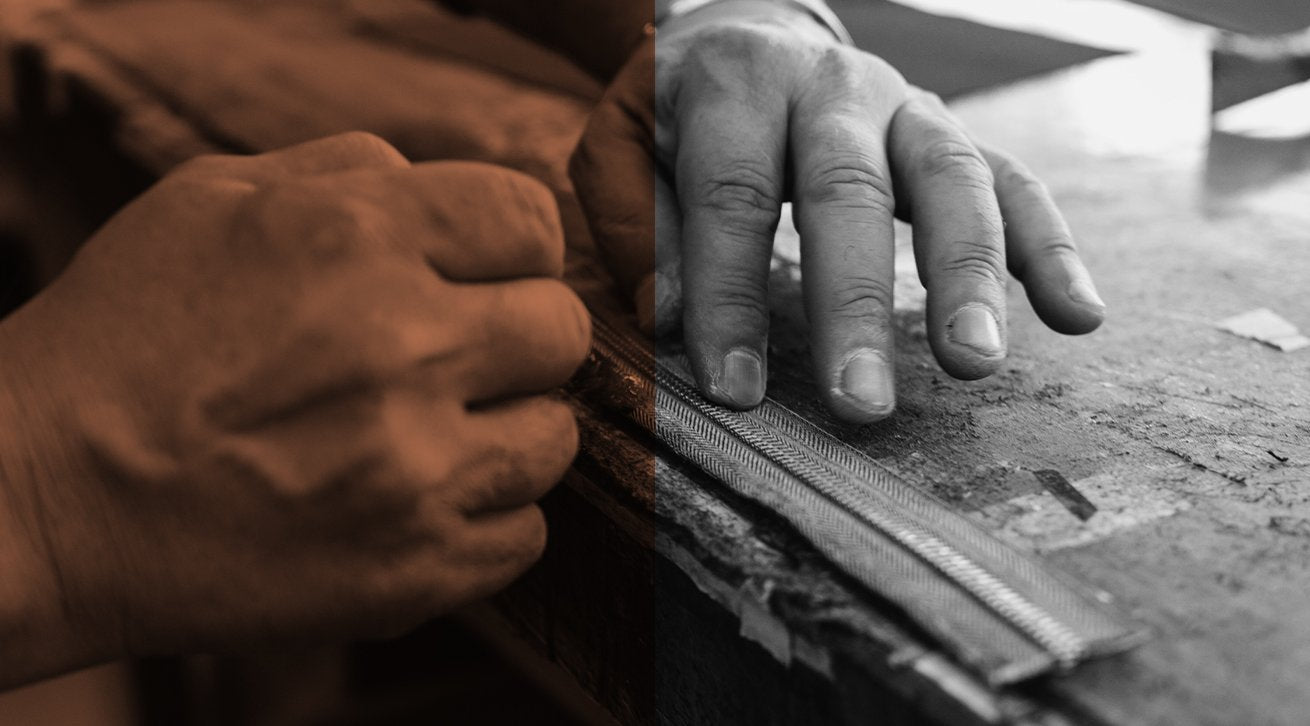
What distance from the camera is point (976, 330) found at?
71 cm

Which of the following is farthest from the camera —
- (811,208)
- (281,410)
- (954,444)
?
(811,208)

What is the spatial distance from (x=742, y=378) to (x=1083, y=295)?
0.28 m

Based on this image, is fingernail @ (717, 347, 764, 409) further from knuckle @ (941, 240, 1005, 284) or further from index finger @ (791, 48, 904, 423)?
knuckle @ (941, 240, 1005, 284)

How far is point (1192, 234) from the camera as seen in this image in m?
1.07

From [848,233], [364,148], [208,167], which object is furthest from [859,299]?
[208,167]

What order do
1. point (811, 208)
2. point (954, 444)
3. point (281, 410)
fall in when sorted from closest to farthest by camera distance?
1. point (281, 410)
2. point (954, 444)
3. point (811, 208)

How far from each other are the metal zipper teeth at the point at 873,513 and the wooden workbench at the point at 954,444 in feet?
0.06

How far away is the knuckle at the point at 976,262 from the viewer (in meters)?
0.74

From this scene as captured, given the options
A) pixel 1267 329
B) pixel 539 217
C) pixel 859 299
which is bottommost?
pixel 1267 329

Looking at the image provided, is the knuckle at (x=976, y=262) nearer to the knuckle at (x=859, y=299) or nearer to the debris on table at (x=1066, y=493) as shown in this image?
the knuckle at (x=859, y=299)

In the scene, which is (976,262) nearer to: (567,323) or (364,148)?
(567,323)

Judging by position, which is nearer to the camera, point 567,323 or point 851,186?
point 567,323

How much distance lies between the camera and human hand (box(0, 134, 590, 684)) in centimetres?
56

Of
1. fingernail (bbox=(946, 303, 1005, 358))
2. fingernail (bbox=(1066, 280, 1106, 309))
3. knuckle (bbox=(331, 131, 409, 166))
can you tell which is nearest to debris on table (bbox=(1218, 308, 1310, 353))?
fingernail (bbox=(1066, 280, 1106, 309))
